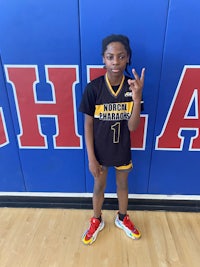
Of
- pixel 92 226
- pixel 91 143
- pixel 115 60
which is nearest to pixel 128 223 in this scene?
pixel 92 226

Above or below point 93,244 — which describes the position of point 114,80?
above

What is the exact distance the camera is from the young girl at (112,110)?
3.03 ft

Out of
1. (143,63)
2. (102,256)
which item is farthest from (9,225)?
(143,63)

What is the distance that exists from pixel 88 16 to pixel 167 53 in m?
0.40

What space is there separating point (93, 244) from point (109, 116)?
2.35 ft

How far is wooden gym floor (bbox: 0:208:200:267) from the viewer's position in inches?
47.1

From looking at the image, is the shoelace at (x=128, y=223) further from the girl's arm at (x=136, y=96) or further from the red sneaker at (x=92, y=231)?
the girl's arm at (x=136, y=96)

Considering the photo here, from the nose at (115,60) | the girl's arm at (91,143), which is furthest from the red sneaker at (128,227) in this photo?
the nose at (115,60)

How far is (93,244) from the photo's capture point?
1.28 meters

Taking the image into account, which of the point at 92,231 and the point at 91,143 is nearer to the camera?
the point at 91,143

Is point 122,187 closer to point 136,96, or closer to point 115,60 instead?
point 136,96

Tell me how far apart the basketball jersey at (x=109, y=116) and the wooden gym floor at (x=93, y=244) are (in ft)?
1.56

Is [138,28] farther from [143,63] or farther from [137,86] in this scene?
[137,86]

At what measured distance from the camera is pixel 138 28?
3.44 feet
